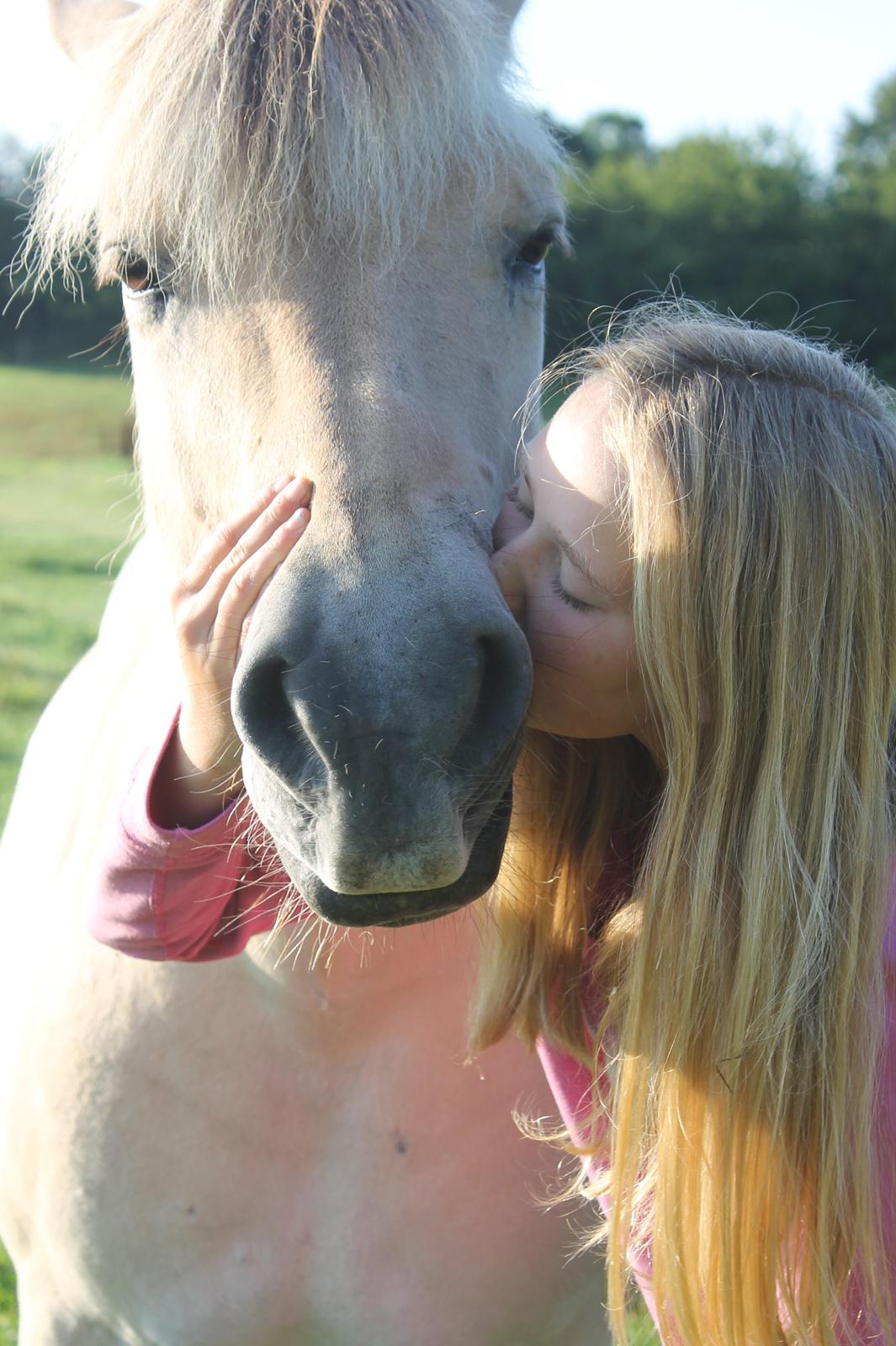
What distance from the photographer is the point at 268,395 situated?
4.98 feet

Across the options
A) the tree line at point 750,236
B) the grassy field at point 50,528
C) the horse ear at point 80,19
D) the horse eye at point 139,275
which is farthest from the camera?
the tree line at point 750,236

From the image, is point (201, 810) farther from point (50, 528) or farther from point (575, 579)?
point (50, 528)

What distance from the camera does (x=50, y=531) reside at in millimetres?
11805

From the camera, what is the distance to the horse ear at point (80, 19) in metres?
2.17

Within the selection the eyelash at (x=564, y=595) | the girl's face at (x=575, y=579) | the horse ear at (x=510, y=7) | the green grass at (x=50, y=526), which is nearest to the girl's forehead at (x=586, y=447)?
the girl's face at (x=575, y=579)

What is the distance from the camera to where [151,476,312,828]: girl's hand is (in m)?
1.33

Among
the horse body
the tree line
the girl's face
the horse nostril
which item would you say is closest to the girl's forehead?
the girl's face

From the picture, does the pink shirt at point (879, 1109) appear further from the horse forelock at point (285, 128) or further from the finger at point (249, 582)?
the horse forelock at point (285, 128)

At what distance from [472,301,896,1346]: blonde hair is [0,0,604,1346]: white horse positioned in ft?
0.84

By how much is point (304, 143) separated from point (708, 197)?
33.6m

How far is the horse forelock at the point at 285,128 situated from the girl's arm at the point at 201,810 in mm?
423

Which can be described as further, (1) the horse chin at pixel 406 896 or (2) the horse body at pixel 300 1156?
(2) the horse body at pixel 300 1156

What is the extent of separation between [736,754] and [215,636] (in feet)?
2.13

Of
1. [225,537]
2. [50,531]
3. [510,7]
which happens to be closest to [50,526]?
[50,531]
